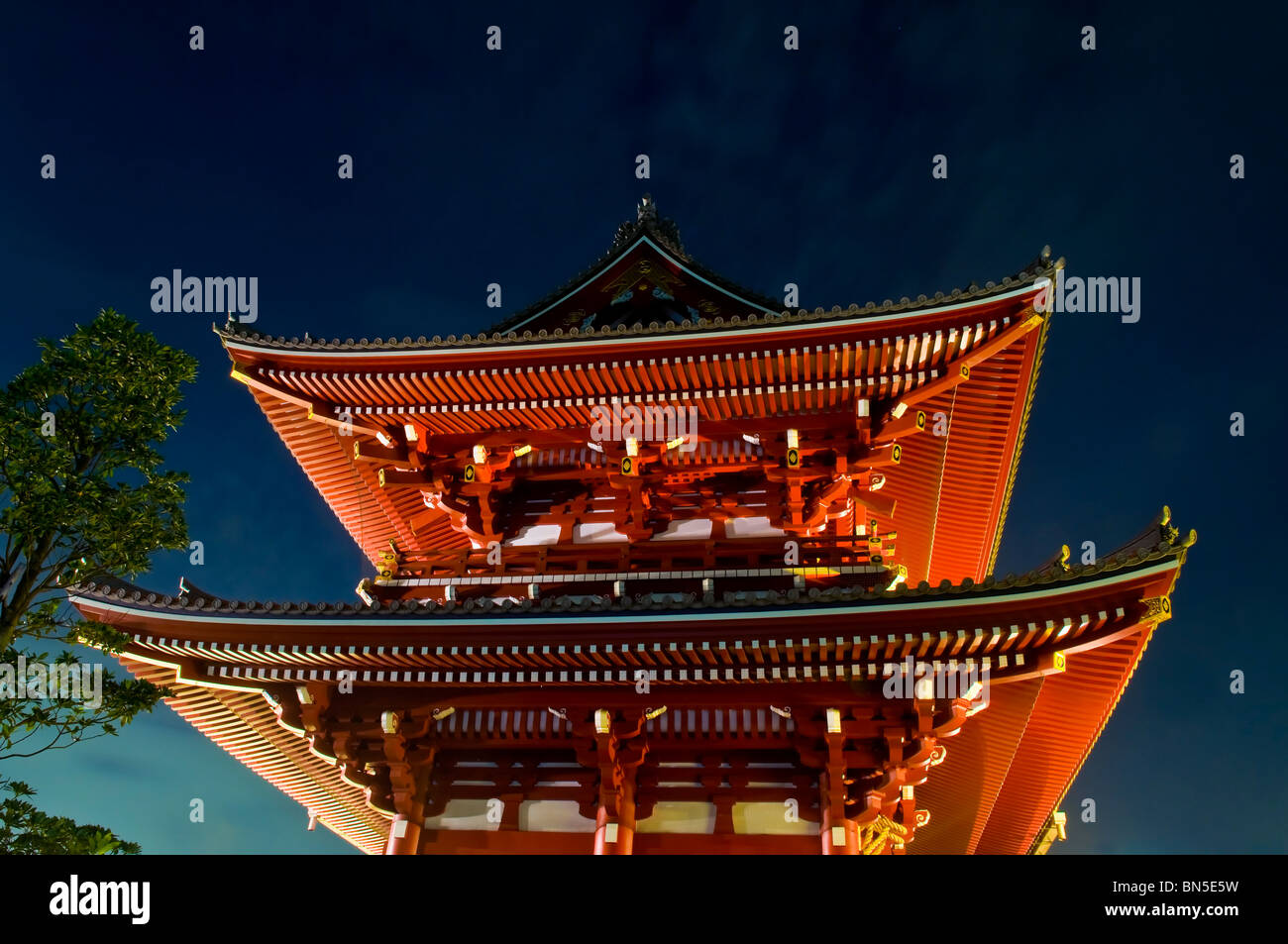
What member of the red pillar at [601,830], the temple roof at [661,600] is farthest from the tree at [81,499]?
the red pillar at [601,830]

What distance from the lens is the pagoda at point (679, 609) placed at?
12.1m

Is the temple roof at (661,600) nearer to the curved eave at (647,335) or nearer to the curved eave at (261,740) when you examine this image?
the curved eave at (261,740)

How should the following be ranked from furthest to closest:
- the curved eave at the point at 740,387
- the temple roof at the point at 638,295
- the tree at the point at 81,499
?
1. the temple roof at the point at 638,295
2. the curved eave at the point at 740,387
3. the tree at the point at 81,499

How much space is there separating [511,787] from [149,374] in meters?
7.75

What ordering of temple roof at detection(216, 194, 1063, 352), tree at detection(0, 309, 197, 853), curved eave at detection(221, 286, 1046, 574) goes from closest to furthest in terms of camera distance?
tree at detection(0, 309, 197, 853) → curved eave at detection(221, 286, 1046, 574) → temple roof at detection(216, 194, 1063, 352)

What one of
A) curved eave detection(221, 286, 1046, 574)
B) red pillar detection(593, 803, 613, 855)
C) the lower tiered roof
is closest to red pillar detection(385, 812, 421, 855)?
the lower tiered roof

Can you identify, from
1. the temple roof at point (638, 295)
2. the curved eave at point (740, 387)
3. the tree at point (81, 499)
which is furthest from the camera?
the temple roof at point (638, 295)

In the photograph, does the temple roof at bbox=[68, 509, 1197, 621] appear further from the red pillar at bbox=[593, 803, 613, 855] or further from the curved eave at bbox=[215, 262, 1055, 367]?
the curved eave at bbox=[215, 262, 1055, 367]

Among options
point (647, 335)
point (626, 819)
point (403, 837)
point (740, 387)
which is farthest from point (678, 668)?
point (647, 335)

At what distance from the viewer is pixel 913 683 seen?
39.9 feet

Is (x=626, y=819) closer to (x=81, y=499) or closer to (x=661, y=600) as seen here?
(x=661, y=600)

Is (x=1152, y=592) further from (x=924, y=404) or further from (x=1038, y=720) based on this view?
(x=924, y=404)

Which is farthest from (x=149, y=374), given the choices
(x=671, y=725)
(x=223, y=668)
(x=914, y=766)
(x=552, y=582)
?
(x=914, y=766)

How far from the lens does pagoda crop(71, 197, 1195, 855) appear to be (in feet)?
39.7
